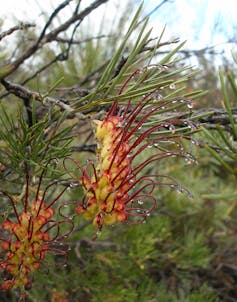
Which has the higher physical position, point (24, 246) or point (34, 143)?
point (34, 143)

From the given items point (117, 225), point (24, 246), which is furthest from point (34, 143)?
point (117, 225)

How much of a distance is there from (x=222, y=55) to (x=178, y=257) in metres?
0.66

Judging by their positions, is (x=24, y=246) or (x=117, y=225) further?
(x=117, y=225)

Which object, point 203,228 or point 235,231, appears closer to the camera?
point 203,228

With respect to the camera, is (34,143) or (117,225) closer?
(34,143)

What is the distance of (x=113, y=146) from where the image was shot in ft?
1.53

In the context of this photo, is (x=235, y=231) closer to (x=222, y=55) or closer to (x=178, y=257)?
(x=178, y=257)

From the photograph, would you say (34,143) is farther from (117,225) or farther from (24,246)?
(117,225)

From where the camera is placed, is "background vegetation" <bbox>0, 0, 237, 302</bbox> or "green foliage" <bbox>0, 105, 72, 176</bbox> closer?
"green foliage" <bbox>0, 105, 72, 176</bbox>

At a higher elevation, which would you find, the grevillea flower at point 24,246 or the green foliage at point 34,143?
the green foliage at point 34,143

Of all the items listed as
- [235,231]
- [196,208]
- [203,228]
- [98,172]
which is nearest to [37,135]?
[98,172]

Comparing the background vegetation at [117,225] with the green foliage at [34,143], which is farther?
the background vegetation at [117,225]

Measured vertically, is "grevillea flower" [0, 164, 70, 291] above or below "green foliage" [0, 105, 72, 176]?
below

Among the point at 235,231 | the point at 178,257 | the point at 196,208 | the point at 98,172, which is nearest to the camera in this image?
the point at 98,172
